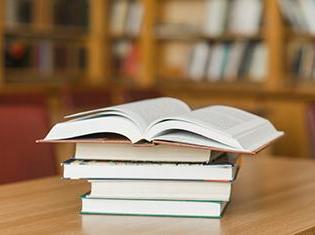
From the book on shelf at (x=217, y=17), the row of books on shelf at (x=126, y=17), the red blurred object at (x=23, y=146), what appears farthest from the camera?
the row of books on shelf at (x=126, y=17)

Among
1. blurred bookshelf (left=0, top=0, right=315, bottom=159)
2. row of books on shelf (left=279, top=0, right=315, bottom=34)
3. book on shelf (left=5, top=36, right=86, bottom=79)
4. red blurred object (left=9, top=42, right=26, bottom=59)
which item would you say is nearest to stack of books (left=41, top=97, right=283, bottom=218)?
blurred bookshelf (left=0, top=0, right=315, bottom=159)

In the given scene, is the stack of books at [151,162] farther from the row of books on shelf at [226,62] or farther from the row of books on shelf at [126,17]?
the row of books on shelf at [126,17]

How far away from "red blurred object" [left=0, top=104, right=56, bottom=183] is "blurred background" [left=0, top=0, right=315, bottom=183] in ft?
5.40

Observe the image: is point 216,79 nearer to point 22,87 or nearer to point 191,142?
point 22,87

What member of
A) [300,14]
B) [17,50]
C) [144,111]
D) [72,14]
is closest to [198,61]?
[300,14]

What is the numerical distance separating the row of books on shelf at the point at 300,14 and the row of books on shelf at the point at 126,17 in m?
1.11

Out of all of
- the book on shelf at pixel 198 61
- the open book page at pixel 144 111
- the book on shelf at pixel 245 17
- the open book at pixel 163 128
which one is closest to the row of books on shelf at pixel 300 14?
the book on shelf at pixel 245 17

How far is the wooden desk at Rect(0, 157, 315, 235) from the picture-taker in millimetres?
1126

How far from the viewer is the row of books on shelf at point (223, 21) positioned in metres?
4.62

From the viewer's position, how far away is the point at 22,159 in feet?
5.81

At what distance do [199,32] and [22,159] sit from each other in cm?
320

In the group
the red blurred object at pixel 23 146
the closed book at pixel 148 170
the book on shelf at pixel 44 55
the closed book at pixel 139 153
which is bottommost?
the book on shelf at pixel 44 55

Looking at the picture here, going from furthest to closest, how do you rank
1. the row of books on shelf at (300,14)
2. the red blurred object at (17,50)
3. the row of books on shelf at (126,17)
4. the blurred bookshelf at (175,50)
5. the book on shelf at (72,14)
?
the book on shelf at (72,14) → the row of books on shelf at (126,17) → the red blurred object at (17,50) → the blurred bookshelf at (175,50) → the row of books on shelf at (300,14)

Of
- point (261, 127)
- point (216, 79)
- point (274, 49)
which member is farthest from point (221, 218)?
point (216, 79)
